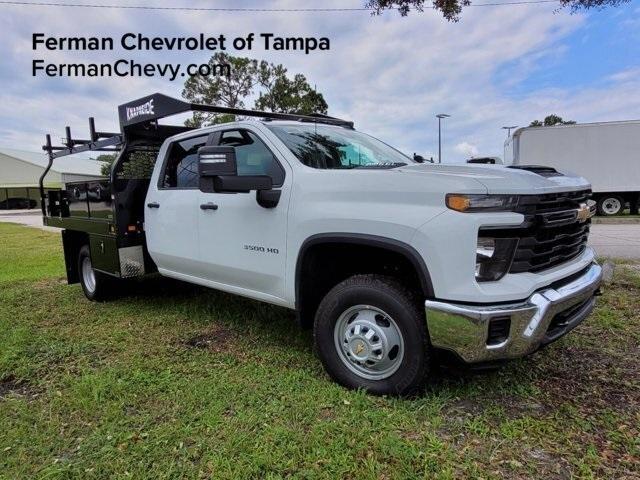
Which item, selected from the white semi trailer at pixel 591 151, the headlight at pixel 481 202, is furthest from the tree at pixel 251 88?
the headlight at pixel 481 202

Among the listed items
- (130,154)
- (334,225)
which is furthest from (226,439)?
(130,154)

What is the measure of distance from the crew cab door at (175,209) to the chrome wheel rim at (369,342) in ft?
5.81

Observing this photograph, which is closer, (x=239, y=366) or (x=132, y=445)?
(x=132, y=445)

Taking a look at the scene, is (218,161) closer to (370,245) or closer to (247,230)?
(247,230)

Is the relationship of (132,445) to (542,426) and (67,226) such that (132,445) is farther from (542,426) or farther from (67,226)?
(67,226)

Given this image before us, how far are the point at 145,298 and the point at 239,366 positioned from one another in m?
2.92

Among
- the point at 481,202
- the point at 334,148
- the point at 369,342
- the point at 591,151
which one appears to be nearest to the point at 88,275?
the point at 334,148

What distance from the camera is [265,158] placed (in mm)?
3805

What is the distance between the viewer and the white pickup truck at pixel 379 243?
105 inches


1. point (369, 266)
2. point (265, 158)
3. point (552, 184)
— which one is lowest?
point (369, 266)

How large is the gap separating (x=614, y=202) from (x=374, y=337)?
20327 millimetres

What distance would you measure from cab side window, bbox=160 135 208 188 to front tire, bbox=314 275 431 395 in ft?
6.64

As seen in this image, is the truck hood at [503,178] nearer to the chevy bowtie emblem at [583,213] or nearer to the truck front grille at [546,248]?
the chevy bowtie emblem at [583,213]

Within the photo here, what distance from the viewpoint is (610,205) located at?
64.8 ft
